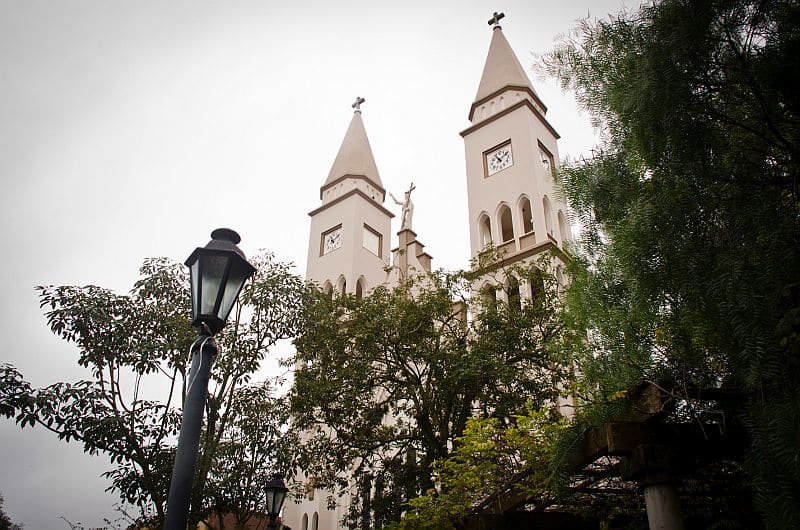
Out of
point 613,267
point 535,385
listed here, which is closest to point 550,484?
point 613,267

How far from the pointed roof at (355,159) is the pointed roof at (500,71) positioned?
7.04 metres

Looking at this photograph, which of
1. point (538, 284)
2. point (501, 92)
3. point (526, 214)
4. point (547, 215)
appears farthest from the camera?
point (501, 92)

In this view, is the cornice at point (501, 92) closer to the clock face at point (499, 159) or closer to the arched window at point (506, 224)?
the clock face at point (499, 159)

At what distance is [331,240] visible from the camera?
95.5 ft

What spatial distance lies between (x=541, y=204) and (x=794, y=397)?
18.3 m

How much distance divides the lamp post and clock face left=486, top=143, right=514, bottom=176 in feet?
67.4

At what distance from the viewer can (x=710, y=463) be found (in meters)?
5.89

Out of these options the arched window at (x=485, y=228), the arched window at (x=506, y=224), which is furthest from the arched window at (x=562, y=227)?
the arched window at (x=485, y=228)

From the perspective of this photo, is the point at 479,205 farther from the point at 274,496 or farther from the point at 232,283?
the point at 232,283

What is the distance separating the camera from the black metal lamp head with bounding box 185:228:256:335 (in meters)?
4.14

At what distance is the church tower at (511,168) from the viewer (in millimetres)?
21594

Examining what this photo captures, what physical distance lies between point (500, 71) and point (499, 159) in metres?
5.22

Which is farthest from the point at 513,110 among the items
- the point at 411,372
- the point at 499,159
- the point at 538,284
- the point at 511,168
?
the point at 411,372

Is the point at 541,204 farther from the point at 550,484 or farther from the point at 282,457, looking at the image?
the point at 550,484
